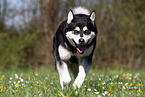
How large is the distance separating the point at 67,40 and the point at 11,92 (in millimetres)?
1368

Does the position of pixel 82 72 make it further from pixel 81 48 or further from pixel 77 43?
pixel 77 43

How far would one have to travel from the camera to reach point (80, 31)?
3.57 meters

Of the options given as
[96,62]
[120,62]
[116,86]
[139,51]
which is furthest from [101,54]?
[116,86]

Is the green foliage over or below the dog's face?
below

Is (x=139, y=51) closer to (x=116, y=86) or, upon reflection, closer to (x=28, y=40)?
(x=28, y=40)

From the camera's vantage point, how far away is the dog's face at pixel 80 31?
11.6ft

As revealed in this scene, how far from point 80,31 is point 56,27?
6.78 meters

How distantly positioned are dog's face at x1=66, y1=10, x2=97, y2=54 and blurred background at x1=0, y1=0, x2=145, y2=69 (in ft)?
21.0

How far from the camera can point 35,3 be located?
10766mm

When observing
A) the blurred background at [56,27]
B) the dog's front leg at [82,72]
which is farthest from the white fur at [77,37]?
the blurred background at [56,27]

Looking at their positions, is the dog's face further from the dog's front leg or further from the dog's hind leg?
the dog's hind leg

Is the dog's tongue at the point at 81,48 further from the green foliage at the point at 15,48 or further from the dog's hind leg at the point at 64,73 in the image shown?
the green foliage at the point at 15,48

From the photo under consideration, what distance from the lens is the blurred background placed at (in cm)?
1042

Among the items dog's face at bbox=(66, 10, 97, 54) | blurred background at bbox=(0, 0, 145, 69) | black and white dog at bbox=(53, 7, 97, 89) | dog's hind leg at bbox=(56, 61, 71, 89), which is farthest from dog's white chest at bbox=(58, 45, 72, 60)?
blurred background at bbox=(0, 0, 145, 69)
